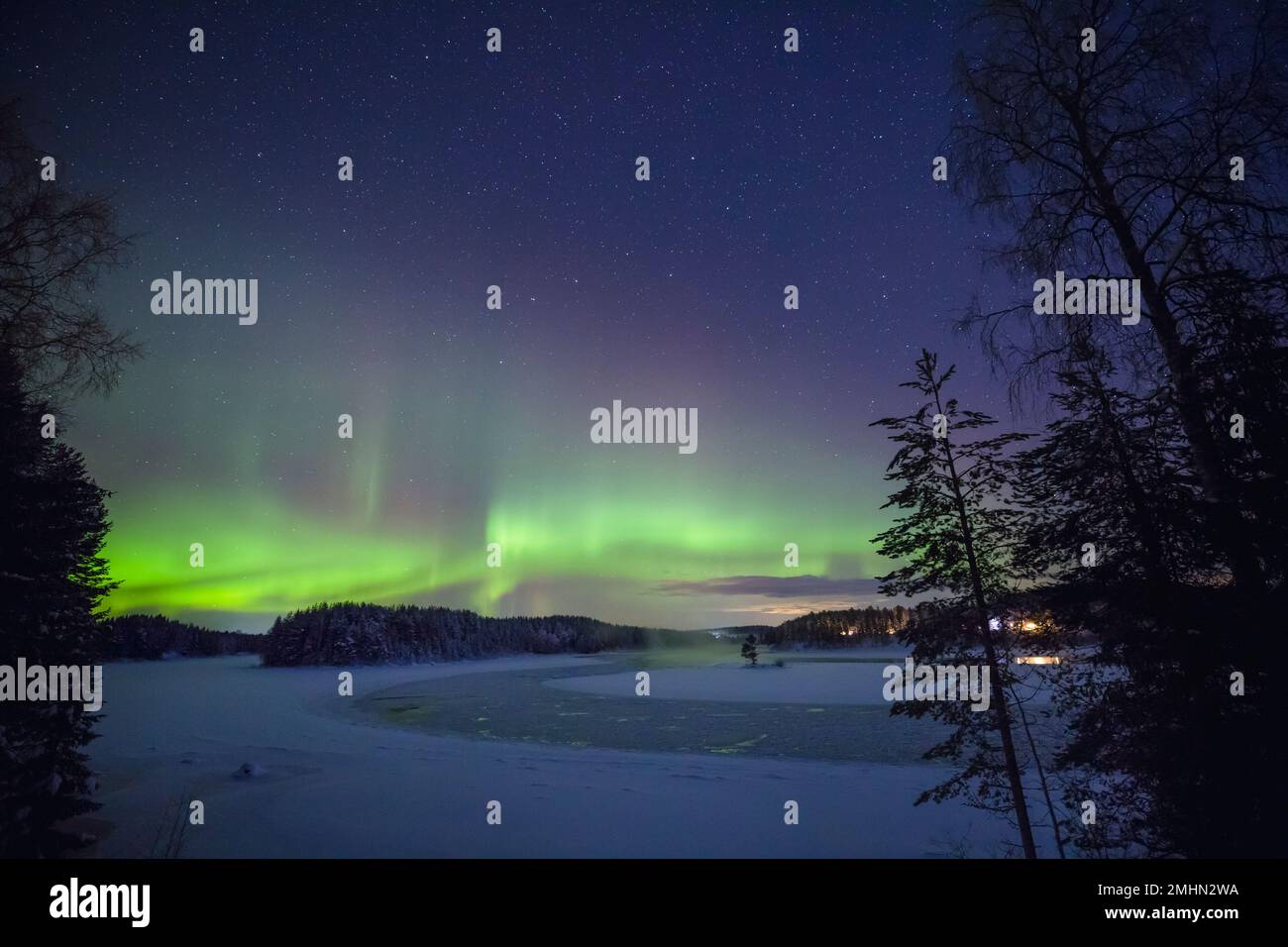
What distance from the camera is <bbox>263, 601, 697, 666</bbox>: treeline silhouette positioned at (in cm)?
7900

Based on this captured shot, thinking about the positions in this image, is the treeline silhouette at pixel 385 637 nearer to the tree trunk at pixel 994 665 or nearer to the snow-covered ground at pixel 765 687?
the snow-covered ground at pixel 765 687

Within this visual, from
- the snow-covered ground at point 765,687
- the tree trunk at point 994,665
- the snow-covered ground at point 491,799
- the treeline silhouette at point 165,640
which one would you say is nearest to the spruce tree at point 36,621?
the snow-covered ground at point 491,799

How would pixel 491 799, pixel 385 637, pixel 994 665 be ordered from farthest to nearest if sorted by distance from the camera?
pixel 385 637
pixel 491 799
pixel 994 665

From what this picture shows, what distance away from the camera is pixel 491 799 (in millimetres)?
11516

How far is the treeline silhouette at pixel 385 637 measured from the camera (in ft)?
259

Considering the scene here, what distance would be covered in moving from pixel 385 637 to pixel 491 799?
81848mm

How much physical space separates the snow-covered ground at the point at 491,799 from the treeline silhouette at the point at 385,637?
65.2 m

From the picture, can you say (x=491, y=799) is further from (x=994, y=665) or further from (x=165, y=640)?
(x=165, y=640)

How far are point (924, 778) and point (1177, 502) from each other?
446 inches

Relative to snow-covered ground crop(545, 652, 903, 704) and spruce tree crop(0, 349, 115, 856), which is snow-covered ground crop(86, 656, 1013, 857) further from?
snow-covered ground crop(545, 652, 903, 704)

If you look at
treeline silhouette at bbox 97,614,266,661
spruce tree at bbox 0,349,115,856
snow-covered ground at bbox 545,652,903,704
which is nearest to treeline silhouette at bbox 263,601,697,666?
treeline silhouette at bbox 97,614,266,661

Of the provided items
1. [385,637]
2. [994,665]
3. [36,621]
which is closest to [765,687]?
[994,665]

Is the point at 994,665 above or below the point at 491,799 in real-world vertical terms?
above

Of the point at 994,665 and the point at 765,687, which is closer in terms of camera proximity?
the point at 994,665
